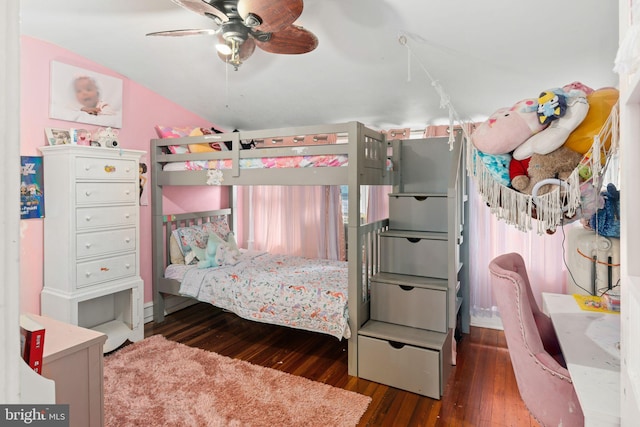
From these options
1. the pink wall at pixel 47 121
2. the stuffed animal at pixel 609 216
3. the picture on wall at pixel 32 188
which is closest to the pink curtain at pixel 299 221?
the pink wall at pixel 47 121

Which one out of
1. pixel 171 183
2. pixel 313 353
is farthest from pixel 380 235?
pixel 171 183

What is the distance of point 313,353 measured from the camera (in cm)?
301

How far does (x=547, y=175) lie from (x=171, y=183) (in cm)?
316

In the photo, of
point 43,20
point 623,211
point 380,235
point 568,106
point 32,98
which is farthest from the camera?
point 380,235

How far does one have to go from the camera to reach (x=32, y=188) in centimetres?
279

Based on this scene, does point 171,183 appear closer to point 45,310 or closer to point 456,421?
point 45,310

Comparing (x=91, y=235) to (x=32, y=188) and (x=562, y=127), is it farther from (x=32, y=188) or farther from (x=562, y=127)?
(x=562, y=127)

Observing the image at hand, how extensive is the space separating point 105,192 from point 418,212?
250cm

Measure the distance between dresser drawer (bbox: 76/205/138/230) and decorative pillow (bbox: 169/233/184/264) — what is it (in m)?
0.65

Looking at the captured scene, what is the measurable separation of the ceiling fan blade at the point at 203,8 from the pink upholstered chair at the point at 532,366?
1836 millimetres

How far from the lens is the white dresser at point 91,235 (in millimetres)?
2752

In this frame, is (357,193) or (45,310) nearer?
(357,193)

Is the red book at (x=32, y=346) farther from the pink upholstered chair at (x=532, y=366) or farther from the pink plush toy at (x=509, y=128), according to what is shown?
the pink upholstered chair at (x=532, y=366)

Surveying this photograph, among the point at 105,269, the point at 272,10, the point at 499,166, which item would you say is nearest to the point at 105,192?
the point at 105,269
